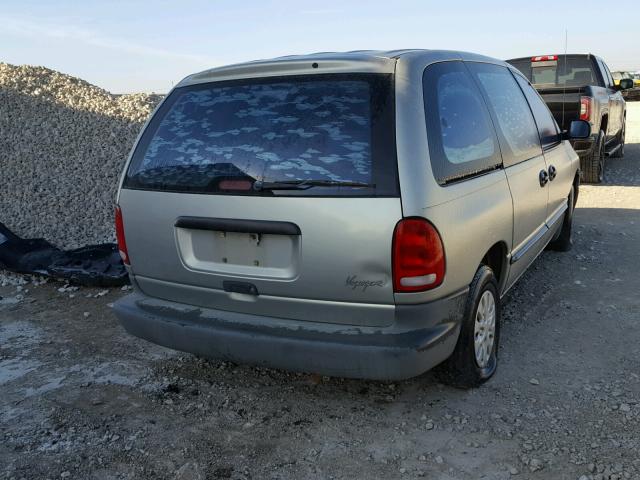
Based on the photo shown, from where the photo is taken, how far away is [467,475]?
2641 millimetres

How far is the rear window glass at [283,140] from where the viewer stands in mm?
2656

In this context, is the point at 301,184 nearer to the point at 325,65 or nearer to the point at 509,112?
the point at 325,65

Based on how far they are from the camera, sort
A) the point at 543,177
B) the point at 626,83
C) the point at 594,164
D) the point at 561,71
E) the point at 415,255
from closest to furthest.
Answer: the point at 415,255 → the point at 543,177 → the point at 594,164 → the point at 561,71 → the point at 626,83

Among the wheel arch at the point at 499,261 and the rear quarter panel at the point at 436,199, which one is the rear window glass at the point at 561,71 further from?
the rear quarter panel at the point at 436,199

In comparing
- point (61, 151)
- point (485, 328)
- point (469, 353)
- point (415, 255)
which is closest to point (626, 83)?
point (485, 328)

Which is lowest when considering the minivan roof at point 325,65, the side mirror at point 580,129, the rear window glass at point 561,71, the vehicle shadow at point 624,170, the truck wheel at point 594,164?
the vehicle shadow at point 624,170

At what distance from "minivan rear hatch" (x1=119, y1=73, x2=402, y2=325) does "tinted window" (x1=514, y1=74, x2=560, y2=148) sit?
7.76 feet

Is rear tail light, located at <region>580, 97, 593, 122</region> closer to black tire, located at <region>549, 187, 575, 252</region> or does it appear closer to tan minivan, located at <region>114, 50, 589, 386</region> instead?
black tire, located at <region>549, 187, 575, 252</region>

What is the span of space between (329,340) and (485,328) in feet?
3.69

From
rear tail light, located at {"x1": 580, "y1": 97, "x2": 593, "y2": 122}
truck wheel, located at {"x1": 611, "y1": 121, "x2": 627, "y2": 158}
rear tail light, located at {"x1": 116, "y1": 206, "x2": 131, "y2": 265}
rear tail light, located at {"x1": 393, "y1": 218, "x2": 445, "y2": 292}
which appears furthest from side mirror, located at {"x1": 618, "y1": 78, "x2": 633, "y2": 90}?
rear tail light, located at {"x1": 116, "y1": 206, "x2": 131, "y2": 265}

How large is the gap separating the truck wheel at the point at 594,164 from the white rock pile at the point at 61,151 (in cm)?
740

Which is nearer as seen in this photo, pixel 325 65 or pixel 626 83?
pixel 325 65

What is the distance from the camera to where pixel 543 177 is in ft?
14.4

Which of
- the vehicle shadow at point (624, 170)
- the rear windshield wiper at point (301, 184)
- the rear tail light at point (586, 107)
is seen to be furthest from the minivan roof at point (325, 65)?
the vehicle shadow at point (624, 170)
